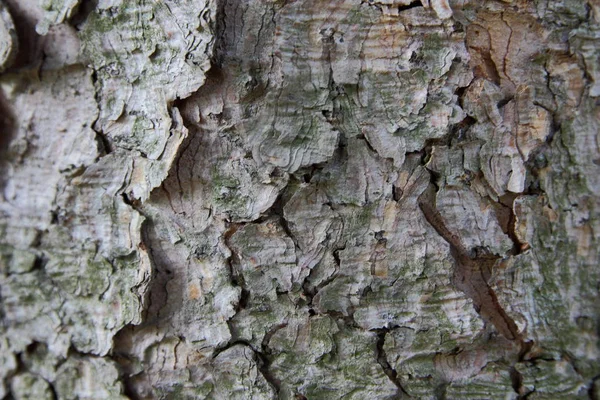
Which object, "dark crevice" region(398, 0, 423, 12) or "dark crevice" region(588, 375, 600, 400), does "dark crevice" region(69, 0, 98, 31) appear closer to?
"dark crevice" region(398, 0, 423, 12)

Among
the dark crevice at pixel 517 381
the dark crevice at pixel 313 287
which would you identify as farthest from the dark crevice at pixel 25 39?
the dark crevice at pixel 517 381

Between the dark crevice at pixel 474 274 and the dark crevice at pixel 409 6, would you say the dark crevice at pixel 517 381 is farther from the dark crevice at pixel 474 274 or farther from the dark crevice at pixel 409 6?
the dark crevice at pixel 409 6

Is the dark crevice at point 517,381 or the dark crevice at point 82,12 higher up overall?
the dark crevice at point 82,12

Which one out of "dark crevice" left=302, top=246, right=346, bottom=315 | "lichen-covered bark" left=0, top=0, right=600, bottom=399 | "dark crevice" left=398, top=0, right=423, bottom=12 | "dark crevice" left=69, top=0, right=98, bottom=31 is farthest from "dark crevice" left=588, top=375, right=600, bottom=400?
"dark crevice" left=69, top=0, right=98, bottom=31

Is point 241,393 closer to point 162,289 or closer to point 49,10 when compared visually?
point 162,289

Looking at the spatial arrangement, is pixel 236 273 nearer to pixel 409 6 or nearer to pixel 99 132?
pixel 99 132

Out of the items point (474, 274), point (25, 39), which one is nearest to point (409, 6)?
point (474, 274)

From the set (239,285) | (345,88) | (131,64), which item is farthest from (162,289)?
(345,88)
